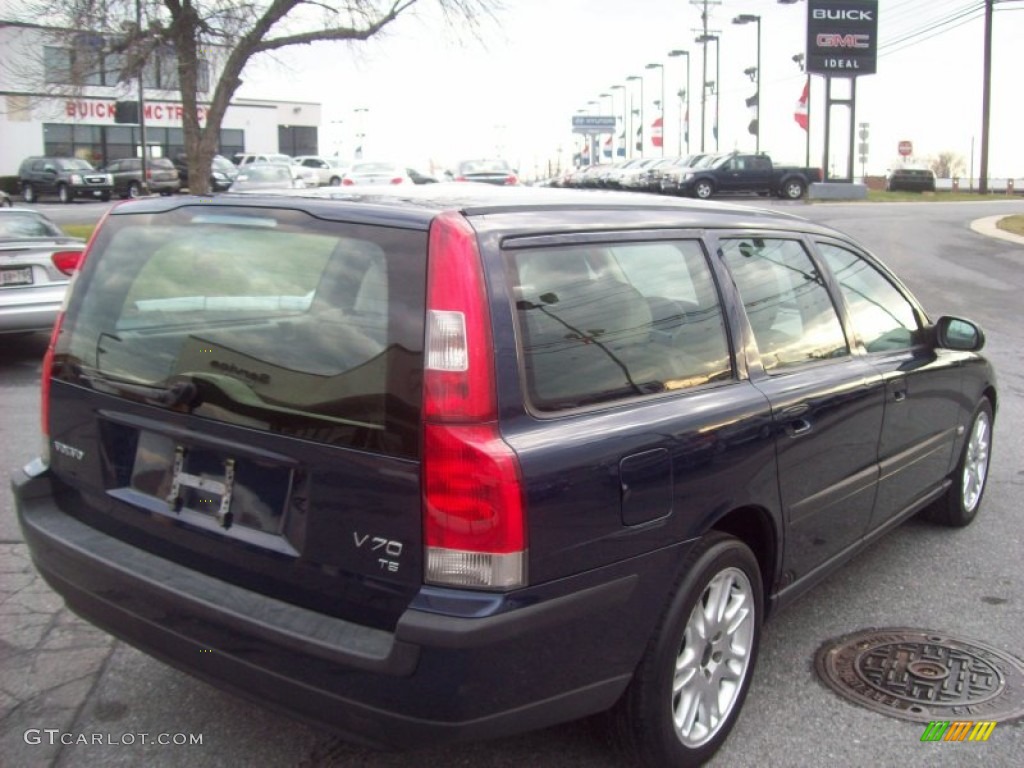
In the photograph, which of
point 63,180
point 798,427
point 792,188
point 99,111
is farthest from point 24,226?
point 99,111

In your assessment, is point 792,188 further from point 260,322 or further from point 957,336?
point 260,322

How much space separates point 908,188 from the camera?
→ 50906mm

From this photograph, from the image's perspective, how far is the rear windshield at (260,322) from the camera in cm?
254

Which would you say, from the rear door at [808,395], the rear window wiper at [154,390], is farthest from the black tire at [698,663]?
the rear window wiper at [154,390]

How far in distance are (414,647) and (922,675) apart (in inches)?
85.6

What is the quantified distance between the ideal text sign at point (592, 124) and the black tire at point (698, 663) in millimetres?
88044

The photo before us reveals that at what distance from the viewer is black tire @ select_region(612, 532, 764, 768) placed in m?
2.82

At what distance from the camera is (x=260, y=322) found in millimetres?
2824

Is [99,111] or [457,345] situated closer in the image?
[457,345]

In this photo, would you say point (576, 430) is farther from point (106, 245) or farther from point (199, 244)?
point (106, 245)

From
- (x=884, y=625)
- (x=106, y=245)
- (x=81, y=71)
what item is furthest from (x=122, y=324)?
(x=81, y=71)

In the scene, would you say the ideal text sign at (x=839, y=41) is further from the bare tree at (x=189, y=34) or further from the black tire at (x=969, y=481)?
the black tire at (x=969, y=481)

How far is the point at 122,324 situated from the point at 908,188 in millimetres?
53234
